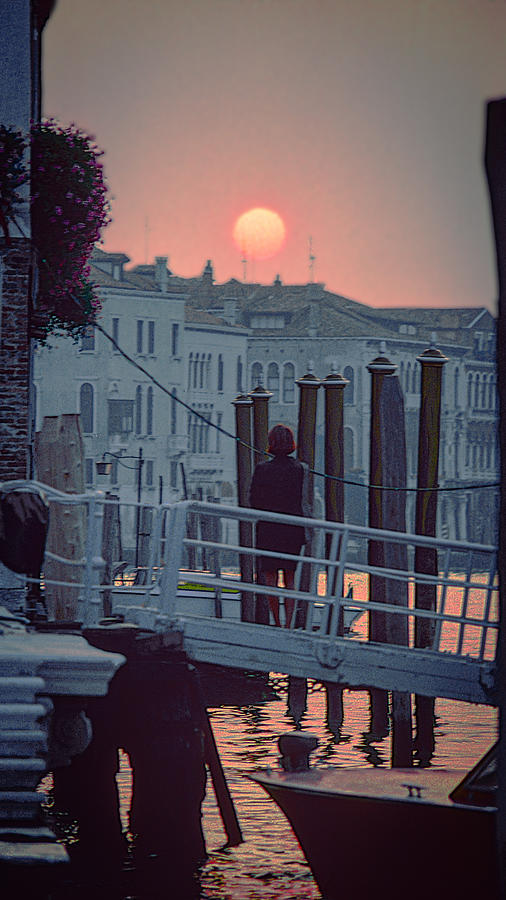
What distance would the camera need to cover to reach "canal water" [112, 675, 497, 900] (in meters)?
11.1

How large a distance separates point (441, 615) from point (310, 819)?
1604mm

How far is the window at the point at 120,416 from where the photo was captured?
6819 cm

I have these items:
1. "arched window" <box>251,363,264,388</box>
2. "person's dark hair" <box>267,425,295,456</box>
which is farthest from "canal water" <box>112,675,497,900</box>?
"arched window" <box>251,363,264,388</box>

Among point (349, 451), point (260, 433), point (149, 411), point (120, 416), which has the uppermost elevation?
point (149, 411)

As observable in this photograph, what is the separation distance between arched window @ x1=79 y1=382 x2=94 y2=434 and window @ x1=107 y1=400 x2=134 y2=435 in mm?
802

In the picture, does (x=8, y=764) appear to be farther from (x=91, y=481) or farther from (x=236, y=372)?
(x=236, y=372)

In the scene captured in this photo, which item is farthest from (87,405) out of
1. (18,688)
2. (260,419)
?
(18,688)

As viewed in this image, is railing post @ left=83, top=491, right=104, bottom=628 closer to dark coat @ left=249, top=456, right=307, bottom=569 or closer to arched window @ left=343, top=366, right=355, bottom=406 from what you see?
dark coat @ left=249, top=456, right=307, bottom=569

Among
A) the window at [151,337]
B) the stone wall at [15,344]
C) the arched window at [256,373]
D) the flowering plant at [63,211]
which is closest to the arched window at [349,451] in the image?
the arched window at [256,373]

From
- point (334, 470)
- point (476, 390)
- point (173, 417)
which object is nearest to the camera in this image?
point (334, 470)

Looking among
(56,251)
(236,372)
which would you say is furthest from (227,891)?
(236,372)

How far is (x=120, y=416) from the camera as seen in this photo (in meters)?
68.7

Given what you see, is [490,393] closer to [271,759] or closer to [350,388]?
[350,388]

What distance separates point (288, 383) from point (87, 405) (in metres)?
16.6
